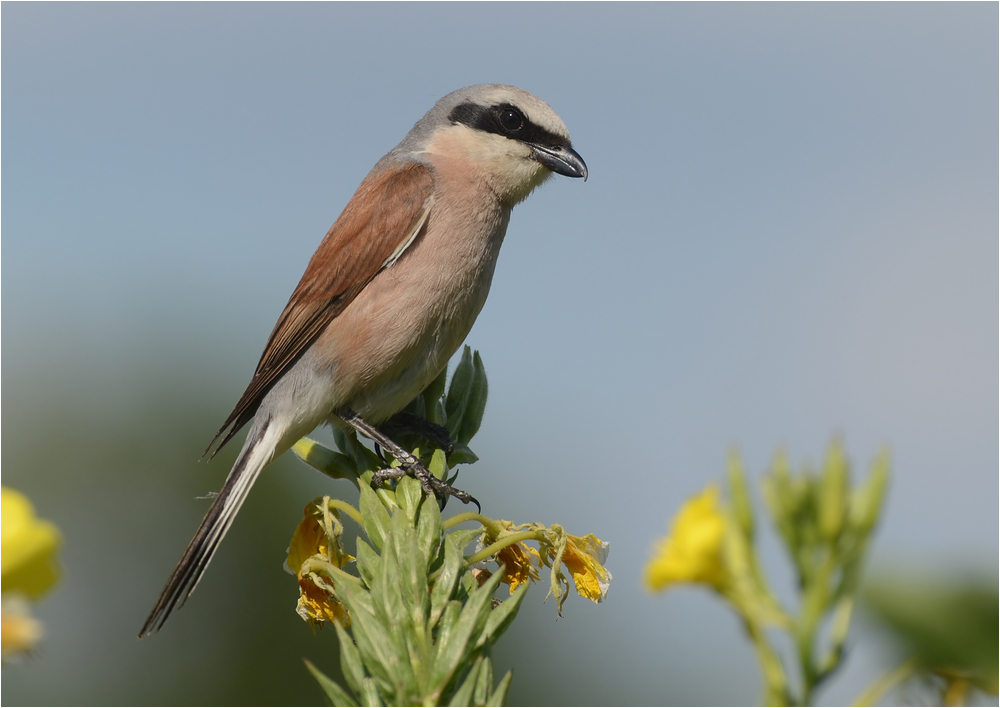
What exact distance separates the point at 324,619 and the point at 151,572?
18.8 ft

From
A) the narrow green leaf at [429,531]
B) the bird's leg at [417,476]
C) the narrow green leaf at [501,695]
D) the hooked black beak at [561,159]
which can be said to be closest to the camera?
the narrow green leaf at [501,695]

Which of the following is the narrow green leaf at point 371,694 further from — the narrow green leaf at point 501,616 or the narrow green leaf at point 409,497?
the narrow green leaf at point 409,497

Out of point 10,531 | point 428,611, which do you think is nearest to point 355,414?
point 428,611

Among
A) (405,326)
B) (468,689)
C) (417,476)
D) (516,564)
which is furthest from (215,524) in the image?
(468,689)

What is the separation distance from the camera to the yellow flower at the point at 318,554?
4.76 ft

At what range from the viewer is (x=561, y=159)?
135 inches

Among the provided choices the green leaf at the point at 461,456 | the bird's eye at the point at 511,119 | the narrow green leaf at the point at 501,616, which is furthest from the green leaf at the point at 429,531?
the bird's eye at the point at 511,119

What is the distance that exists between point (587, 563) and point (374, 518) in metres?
0.42

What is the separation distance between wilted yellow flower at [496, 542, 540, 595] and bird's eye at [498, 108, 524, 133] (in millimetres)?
2339

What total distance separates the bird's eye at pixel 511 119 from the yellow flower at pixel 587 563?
7.72 feet

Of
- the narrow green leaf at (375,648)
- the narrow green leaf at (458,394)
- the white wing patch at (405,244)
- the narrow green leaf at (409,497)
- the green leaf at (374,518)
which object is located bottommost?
the narrow green leaf at (375,648)

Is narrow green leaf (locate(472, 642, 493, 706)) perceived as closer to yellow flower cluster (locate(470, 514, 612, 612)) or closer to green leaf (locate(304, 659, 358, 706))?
green leaf (locate(304, 659, 358, 706))

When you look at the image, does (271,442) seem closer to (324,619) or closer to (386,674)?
(324,619)

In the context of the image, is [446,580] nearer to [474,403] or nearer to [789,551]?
[474,403]
